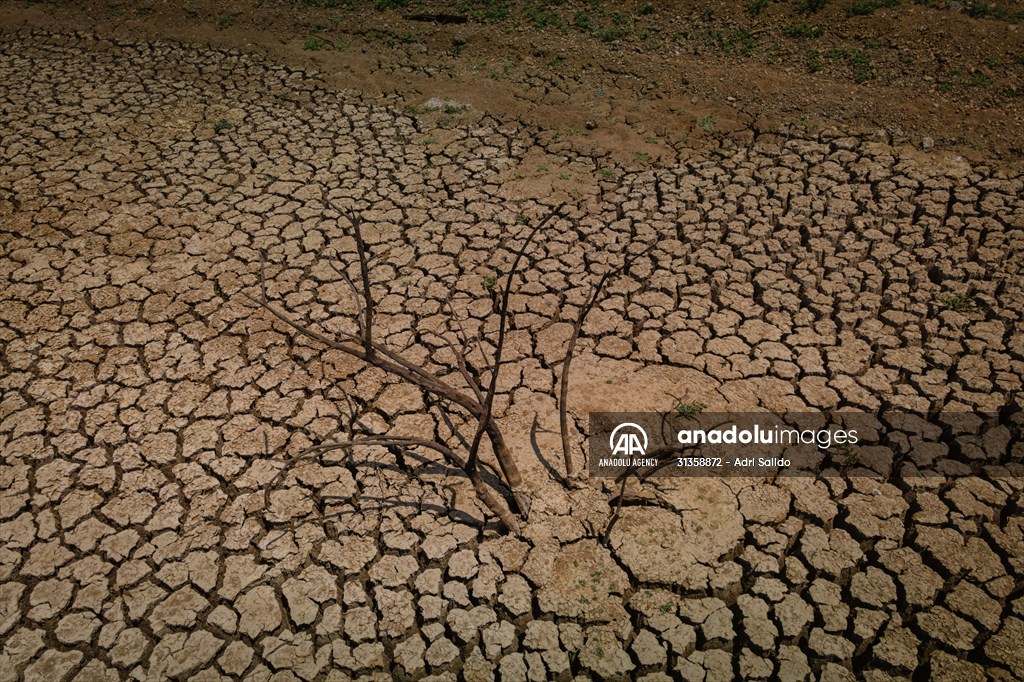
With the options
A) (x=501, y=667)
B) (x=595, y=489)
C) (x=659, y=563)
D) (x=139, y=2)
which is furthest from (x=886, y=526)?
(x=139, y=2)

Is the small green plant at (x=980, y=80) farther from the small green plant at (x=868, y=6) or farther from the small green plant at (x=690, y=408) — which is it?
the small green plant at (x=690, y=408)

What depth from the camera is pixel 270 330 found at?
3.88 meters

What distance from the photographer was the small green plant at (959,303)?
12.4 ft

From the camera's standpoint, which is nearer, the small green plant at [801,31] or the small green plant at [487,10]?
the small green plant at [801,31]

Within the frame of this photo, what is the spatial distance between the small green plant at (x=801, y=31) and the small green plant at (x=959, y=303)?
135 inches

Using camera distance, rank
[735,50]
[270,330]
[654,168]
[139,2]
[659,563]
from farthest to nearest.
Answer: [139,2], [735,50], [654,168], [270,330], [659,563]

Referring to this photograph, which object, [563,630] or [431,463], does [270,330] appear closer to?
[431,463]

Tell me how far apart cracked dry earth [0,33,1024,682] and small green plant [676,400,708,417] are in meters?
0.13

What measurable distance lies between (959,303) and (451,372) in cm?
289

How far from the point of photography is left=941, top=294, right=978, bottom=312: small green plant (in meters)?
3.78

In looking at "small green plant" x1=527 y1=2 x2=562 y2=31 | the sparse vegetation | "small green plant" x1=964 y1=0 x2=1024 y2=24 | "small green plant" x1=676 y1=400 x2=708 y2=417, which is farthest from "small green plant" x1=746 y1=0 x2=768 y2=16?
"small green plant" x1=676 y1=400 x2=708 y2=417

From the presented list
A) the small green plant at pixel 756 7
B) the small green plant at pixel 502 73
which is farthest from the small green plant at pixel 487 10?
the small green plant at pixel 756 7

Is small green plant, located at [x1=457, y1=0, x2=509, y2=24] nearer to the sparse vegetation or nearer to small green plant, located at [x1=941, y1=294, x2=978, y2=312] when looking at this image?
the sparse vegetation

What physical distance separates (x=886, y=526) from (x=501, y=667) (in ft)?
5.59
